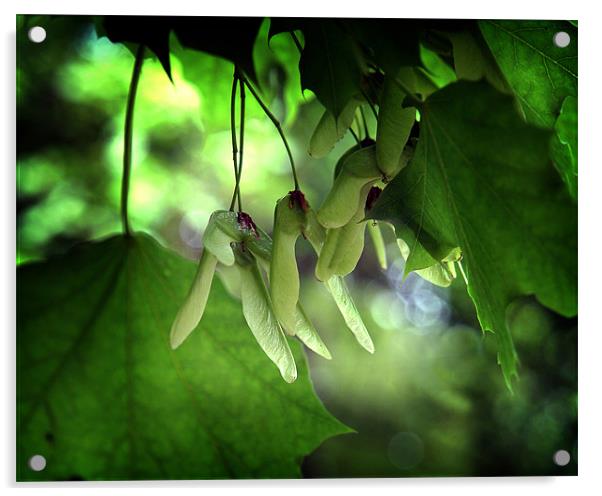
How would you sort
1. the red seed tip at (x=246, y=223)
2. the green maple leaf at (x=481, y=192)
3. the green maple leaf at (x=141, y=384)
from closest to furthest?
the green maple leaf at (x=481, y=192) < the red seed tip at (x=246, y=223) < the green maple leaf at (x=141, y=384)

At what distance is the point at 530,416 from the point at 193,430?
420mm

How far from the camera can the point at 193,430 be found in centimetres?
105

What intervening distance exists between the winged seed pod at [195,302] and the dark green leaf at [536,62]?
37 centimetres

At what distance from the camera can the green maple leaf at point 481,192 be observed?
31.6 inches

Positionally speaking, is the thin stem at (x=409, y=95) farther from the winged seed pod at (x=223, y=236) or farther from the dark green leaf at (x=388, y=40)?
the winged seed pod at (x=223, y=236)

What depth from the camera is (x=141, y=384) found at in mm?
1042

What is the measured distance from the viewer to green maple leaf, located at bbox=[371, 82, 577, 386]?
0.80 meters

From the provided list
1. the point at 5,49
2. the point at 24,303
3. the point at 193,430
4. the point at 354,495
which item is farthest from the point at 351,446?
the point at 5,49

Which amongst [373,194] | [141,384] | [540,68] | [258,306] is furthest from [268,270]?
[540,68]

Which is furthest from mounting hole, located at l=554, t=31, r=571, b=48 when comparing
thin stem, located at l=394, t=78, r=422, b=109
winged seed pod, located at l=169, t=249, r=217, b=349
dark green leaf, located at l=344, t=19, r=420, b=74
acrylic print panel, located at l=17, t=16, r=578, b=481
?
winged seed pod, located at l=169, t=249, r=217, b=349

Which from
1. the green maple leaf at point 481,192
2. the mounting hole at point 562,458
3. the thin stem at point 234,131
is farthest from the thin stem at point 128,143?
the mounting hole at point 562,458

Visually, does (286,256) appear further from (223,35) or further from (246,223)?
(223,35)

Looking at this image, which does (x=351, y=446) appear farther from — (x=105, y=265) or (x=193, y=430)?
(x=105, y=265)
